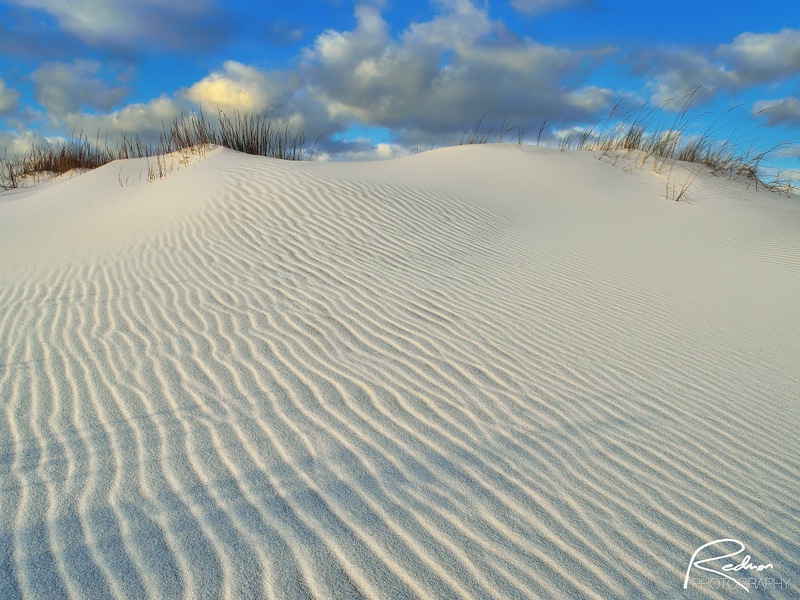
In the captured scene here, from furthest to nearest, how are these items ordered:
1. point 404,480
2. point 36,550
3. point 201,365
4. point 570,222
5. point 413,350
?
point 570,222
point 413,350
point 201,365
point 404,480
point 36,550

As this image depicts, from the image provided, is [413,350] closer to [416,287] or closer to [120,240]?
[416,287]

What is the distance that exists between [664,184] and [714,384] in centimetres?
1001

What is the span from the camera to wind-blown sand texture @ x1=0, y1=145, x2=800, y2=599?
77.9 inches

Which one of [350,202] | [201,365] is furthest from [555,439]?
[350,202]

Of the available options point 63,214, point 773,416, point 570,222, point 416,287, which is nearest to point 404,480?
point 773,416

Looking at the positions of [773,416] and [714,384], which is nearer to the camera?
[773,416]

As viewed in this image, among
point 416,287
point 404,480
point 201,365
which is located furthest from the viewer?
point 416,287

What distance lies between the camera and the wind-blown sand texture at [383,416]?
77.9 inches

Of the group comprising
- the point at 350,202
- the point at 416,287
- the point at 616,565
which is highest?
the point at 350,202

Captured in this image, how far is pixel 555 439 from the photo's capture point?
285 cm

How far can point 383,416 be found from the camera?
2.99 meters

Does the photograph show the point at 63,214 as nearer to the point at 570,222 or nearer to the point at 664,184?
the point at 570,222

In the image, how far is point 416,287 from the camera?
5.26 metres

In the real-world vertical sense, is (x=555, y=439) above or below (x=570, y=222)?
below
